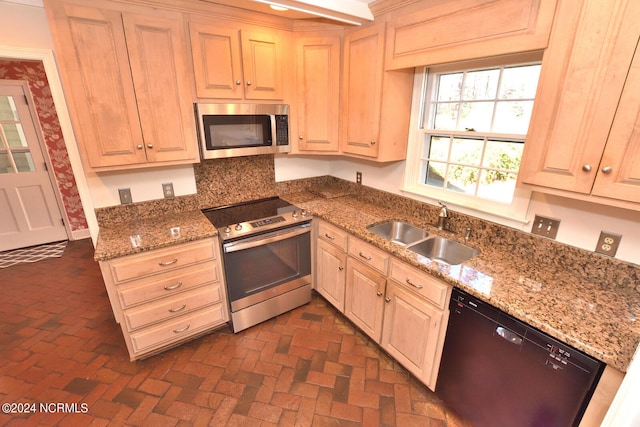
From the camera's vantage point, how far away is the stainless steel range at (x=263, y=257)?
217cm

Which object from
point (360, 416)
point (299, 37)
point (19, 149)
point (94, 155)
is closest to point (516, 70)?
point (299, 37)

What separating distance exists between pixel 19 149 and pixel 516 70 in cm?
527

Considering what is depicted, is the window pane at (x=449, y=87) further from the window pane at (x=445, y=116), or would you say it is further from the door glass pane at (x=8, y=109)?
the door glass pane at (x=8, y=109)

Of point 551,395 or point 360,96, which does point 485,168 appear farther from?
point 551,395

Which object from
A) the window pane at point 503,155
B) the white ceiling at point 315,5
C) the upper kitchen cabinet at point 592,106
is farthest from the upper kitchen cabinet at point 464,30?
the window pane at point 503,155

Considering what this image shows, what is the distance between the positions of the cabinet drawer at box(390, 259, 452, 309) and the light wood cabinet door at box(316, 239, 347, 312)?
0.54m

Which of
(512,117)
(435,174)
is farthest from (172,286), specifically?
(512,117)

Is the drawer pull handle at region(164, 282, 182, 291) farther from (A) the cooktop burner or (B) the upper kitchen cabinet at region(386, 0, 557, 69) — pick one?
(B) the upper kitchen cabinet at region(386, 0, 557, 69)

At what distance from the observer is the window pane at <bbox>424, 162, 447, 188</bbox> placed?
2.23 metres

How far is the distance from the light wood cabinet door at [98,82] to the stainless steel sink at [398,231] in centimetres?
183

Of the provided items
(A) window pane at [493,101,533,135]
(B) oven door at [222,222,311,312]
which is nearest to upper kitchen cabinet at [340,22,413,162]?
(A) window pane at [493,101,533,135]

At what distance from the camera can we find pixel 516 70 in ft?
5.55

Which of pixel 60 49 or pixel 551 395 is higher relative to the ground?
pixel 60 49

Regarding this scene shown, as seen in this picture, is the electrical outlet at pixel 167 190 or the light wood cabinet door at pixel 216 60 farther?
the electrical outlet at pixel 167 190
